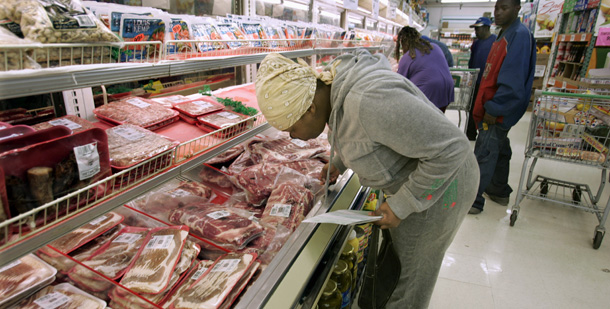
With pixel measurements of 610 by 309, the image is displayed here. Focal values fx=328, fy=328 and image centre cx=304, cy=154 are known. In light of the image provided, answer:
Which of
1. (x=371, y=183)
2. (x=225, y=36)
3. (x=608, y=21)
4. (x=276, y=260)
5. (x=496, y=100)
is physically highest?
(x=608, y=21)

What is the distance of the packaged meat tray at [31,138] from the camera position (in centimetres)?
81

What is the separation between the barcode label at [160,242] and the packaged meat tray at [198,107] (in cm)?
67

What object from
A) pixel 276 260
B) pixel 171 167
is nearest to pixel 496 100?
pixel 276 260

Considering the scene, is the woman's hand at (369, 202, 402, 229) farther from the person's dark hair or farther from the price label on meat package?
the person's dark hair

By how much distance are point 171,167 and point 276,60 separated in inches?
21.8

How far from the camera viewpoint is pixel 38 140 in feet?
2.85

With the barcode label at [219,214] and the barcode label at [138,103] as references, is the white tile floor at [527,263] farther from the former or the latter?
the barcode label at [138,103]

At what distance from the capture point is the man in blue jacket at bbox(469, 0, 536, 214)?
2785mm

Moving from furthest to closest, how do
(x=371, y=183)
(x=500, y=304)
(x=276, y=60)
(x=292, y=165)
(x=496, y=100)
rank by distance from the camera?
(x=496, y=100) < (x=500, y=304) < (x=292, y=165) < (x=371, y=183) < (x=276, y=60)

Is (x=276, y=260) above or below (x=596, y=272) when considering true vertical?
above

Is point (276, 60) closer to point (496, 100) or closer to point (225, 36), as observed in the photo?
point (225, 36)

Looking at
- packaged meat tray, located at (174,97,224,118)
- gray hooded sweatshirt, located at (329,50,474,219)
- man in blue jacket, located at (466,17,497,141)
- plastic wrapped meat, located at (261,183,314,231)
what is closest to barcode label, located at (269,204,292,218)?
plastic wrapped meat, located at (261,183,314,231)

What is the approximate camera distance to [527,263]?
2.64 meters

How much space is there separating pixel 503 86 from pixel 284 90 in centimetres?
255
